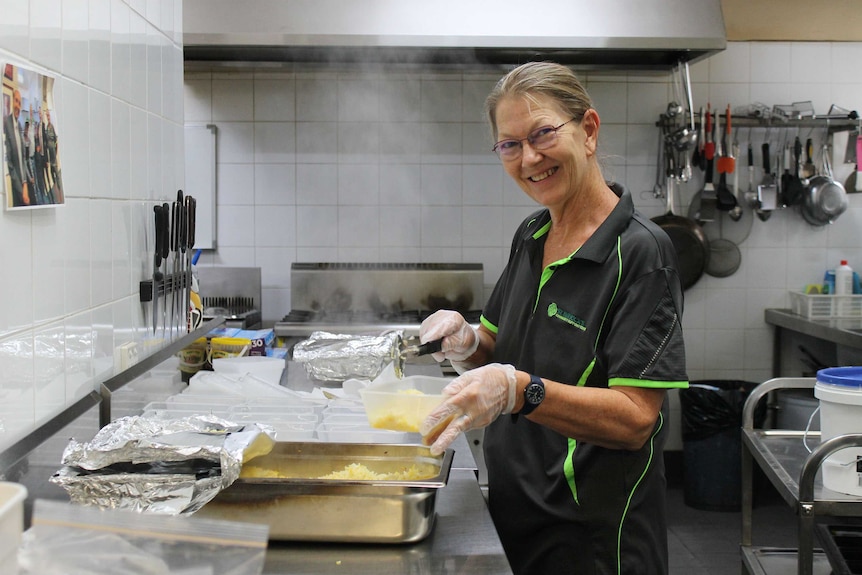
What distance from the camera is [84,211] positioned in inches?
65.4

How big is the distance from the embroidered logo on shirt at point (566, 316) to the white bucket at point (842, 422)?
66cm

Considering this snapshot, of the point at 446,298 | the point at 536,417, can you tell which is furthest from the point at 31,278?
the point at 446,298

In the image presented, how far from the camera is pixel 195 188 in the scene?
4.05 m

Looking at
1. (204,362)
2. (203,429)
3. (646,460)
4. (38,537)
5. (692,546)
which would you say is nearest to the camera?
(38,537)

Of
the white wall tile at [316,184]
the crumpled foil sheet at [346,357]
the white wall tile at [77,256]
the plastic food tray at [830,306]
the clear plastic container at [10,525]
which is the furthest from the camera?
the white wall tile at [316,184]

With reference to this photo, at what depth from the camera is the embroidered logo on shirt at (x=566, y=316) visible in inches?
59.8

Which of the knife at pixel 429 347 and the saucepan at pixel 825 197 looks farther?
the saucepan at pixel 825 197

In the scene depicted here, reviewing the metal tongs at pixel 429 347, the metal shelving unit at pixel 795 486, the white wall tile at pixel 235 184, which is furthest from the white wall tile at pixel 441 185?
the metal tongs at pixel 429 347

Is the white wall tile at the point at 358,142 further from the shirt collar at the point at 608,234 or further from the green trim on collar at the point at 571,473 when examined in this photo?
the green trim on collar at the point at 571,473

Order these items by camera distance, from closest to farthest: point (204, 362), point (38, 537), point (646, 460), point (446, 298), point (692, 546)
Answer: point (38, 537)
point (646, 460)
point (204, 362)
point (692, 546)
point (446, 298)

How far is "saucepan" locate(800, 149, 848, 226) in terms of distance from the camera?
399cm

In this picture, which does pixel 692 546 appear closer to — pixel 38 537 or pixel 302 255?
pixel 302 255

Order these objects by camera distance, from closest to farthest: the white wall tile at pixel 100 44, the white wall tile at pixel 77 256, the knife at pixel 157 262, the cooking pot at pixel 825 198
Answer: the white wall tile at pixel 77 256 < the white wall tile at pixel 100 44 < the knife at pixel 157 262 < the cooking pot at pixel 825 198

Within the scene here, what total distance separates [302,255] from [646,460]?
2850 millimetres
